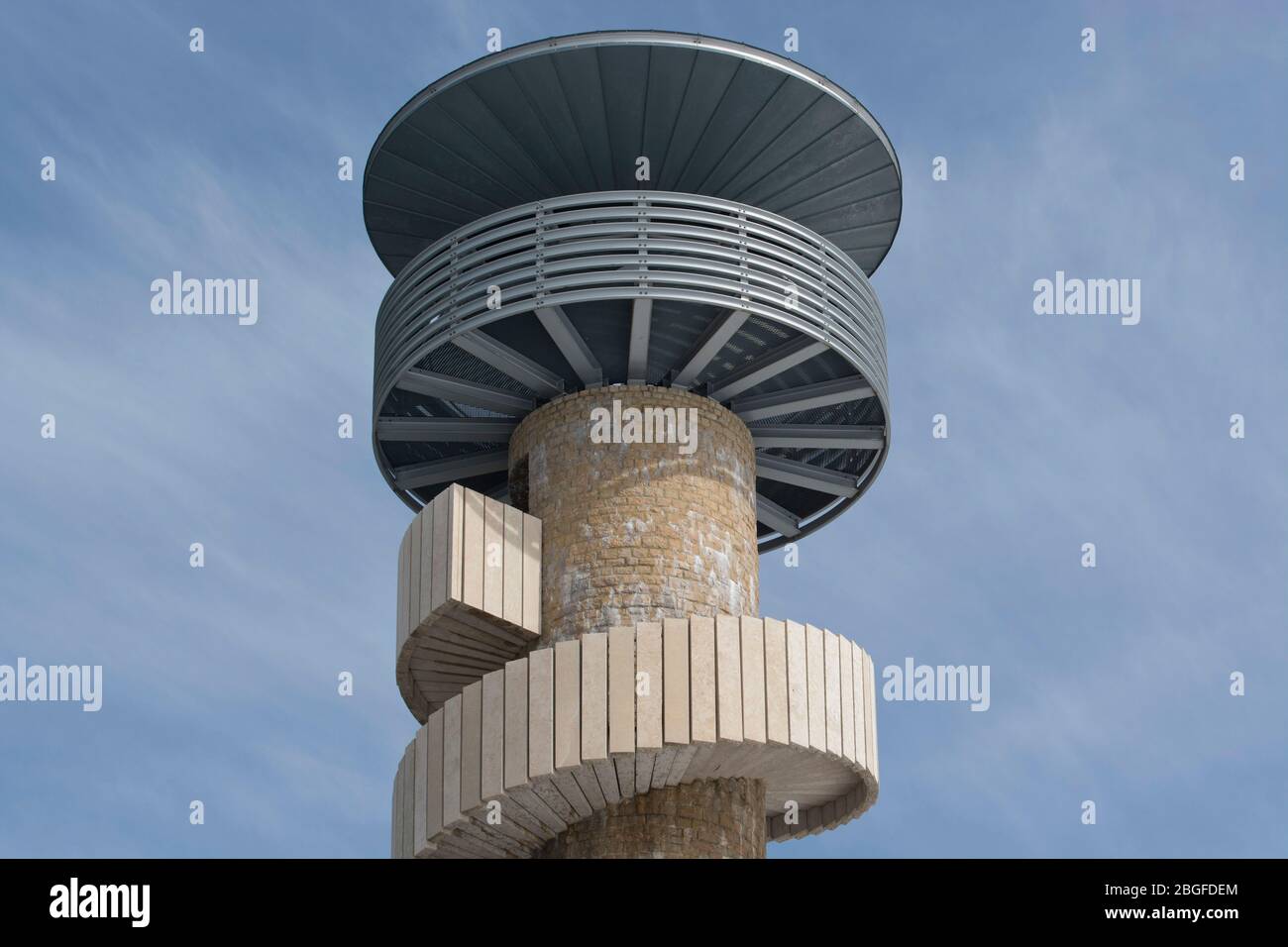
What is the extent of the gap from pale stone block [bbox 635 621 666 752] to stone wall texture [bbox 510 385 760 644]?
163cm

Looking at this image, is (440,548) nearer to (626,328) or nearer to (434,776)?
(434,776)

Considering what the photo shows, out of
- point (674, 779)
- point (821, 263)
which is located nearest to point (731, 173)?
point (821, 263)

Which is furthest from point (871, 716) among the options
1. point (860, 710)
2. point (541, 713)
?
point (541, 713)

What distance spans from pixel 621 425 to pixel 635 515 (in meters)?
1.39

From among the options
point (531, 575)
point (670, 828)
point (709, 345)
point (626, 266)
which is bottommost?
point (670, 828)

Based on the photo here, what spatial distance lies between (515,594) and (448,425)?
11.3 feet

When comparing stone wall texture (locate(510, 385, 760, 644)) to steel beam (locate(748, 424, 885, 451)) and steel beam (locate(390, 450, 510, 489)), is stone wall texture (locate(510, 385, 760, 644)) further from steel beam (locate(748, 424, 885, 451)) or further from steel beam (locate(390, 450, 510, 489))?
steel beam (locate(390, 450, 510, 489))

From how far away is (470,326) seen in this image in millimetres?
23719

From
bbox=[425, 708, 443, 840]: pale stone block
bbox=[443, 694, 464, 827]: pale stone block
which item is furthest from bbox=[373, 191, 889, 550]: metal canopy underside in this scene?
bbox=[425, 708, 443, 840]: pale stone block

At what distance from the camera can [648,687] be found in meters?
21.0

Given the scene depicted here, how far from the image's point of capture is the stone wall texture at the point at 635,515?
75.7 feet

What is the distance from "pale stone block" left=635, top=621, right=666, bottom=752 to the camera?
20781mm
